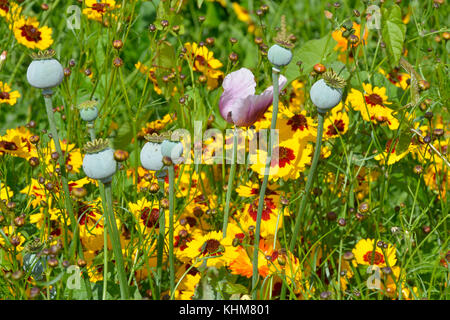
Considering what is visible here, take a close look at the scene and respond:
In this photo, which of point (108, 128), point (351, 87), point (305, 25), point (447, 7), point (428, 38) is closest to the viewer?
point (351, 87)

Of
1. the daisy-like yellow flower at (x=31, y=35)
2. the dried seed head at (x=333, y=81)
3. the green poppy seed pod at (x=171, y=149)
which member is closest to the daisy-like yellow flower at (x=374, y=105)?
the dried seed head at (x=333, y=81)

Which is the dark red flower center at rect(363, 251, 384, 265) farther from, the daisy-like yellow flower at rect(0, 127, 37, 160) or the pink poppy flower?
the daisy-like yellow flower at rect(0, 127, 37, 160)

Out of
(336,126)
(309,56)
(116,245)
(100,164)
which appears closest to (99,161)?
(100,164)

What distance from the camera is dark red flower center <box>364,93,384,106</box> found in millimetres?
1080

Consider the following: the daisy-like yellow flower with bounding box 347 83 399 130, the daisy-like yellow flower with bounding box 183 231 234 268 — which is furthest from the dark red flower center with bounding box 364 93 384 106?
the daisy-like yellow flower with bounding box 183 231 234 268

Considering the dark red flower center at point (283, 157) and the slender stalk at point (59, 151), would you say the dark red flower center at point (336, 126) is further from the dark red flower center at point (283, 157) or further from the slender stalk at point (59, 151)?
the slender stalk at point (59, 151)

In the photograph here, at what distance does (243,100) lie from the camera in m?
0.76

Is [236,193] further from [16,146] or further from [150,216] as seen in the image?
[16,146]

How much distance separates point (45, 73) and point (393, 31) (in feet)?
2.04
